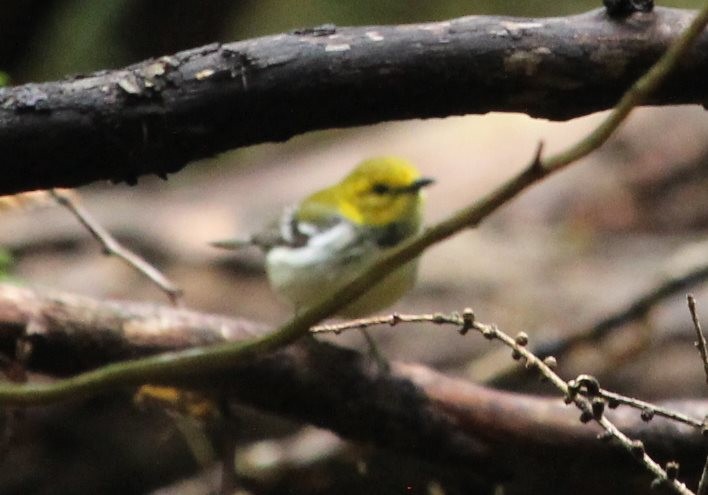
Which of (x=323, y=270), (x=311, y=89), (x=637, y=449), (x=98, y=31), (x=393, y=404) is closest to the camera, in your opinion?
(x=637, y=449)

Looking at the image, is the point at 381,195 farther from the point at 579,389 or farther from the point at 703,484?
the point at 703,484

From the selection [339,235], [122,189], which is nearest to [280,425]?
[339,235]

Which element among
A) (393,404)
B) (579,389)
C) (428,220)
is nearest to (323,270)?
(393,404)

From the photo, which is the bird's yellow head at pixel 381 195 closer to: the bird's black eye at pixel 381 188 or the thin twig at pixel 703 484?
the bird's black eye at pixel 381 188

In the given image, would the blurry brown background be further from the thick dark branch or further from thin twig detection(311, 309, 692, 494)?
thin twig detection(311, 309, 692, 494)

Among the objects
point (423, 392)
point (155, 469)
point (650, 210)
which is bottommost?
point (155, 469)

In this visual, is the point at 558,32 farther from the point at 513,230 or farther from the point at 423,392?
the point at 513,230

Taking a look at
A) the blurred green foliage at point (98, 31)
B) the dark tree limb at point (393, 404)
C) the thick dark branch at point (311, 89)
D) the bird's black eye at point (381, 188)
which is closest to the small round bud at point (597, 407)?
the thick dark branch at point (311, 89)
